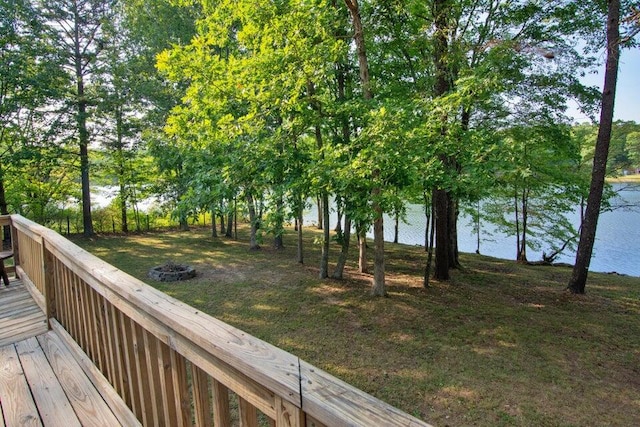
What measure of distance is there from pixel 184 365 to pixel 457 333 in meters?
4.71

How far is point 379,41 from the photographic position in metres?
7.27

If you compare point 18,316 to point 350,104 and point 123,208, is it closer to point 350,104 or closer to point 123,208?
point 350,104

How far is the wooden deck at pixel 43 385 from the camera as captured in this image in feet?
5.99

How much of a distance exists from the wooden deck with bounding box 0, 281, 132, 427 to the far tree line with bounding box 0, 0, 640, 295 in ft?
11.7

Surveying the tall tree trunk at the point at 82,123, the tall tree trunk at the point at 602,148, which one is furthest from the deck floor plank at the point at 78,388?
the tall tree trunk at the point at 82,123

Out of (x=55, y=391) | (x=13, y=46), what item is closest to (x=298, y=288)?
(x=55, y=391)

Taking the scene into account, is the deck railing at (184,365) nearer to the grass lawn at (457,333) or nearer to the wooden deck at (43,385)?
the wooden deck at (43,385)

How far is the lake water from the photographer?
12.5m

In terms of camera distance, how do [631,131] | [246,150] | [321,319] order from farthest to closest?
[631,131]
[246,150]
[321,319]

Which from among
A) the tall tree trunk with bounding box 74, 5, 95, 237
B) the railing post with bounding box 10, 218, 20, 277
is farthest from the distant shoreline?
the tall tree trunk with bounding box 74, 5, 95, 237

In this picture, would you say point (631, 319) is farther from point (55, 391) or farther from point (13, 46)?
point (13, 46)

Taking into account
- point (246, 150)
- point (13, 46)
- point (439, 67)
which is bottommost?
point (246, 150)

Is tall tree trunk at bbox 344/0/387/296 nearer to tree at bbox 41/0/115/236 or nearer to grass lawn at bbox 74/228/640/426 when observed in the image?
grass lawn at bbox 74/228/640/426

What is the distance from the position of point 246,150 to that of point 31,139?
9.82 meters
